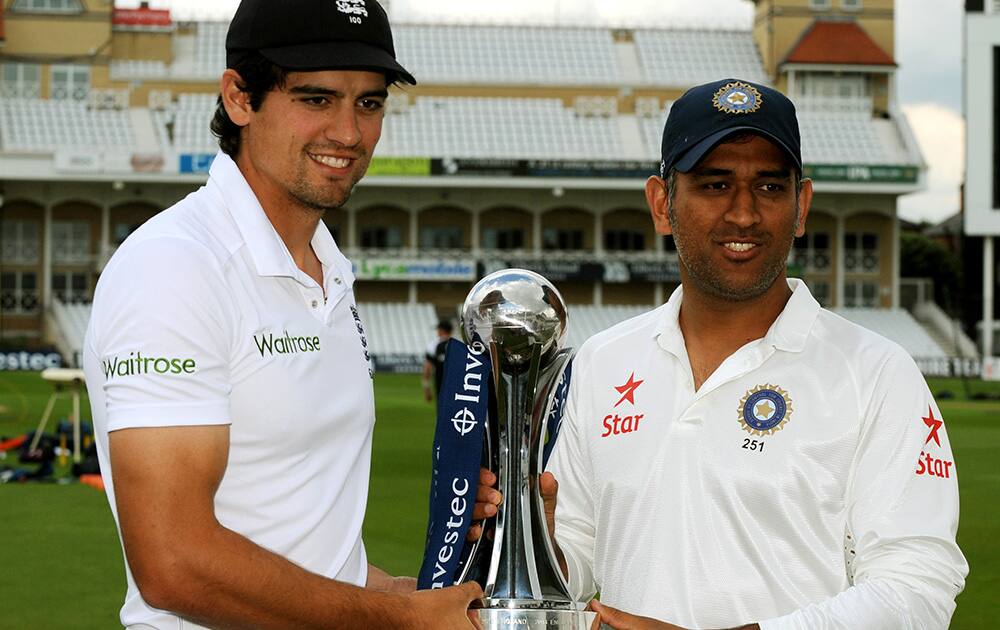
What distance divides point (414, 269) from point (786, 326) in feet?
164

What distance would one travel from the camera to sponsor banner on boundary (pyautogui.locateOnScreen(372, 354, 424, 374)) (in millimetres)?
45562

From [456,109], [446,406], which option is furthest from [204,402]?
[456,109]

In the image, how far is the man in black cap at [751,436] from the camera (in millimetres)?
2609

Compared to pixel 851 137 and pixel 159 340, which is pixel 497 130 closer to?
pixel 851 137

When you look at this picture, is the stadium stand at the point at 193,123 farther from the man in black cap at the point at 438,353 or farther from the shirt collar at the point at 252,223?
the shirt collar at the point at 252,223

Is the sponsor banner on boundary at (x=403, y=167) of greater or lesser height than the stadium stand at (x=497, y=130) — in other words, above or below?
below

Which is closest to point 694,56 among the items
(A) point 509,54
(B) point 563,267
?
(A) point 509,54

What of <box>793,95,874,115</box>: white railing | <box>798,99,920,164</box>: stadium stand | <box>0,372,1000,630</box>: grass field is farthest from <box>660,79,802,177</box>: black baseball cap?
<box>793,95,874,115</box>: white railing

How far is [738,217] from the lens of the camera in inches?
110

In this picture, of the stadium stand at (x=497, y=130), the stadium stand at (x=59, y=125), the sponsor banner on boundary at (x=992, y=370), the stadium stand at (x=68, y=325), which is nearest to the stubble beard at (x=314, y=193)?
the stadium stand at (x=68, y=325)

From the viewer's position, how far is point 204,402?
232 centimetres

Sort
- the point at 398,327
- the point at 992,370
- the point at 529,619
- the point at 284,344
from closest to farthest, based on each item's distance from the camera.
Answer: the point at 529,619
the point at 284,344
the point at 992,370
the point at 398,327

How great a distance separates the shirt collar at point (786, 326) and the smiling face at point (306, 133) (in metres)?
0.75

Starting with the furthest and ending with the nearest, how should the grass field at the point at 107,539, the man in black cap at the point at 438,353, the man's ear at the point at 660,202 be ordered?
the man in black cap at the point at 438,353, the grass field at the point at 107,539, the man's ear at the point at 660,202
